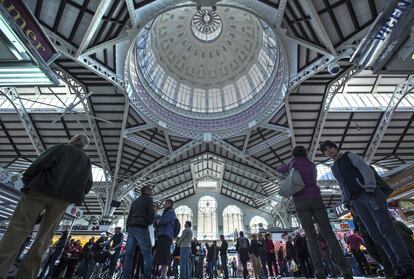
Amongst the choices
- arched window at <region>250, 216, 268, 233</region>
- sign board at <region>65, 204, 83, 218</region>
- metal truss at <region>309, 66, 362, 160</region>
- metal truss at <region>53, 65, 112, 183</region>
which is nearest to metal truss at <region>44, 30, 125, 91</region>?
metal truss at <region>53, 65, 112, 183</region>

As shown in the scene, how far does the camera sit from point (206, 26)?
2416 cm

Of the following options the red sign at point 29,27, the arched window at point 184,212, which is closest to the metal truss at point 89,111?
the red sign at point 29,27

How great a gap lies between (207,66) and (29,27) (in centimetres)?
2135

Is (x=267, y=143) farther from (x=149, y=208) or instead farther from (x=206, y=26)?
(x=149, y=208)

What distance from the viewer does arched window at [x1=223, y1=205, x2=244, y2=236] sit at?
3612 cm

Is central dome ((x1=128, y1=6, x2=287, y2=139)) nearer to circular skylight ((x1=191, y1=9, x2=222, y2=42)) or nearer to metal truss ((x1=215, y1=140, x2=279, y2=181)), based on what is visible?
circular skylight ((x1=191, y1=9, x2=222, y2=42))

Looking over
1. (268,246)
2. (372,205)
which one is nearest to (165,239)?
(372,205)

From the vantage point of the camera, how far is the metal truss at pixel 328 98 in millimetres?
14306

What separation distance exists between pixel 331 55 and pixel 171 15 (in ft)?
49.7

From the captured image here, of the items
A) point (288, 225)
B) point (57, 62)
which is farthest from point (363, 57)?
point (288, 225)

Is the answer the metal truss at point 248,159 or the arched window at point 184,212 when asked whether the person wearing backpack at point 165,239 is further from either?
the arched window at point 184,212

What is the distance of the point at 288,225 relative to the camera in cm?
2778

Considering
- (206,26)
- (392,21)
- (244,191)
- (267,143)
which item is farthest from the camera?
(244,191)

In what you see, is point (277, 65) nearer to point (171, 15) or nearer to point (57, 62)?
point (171, 15)
